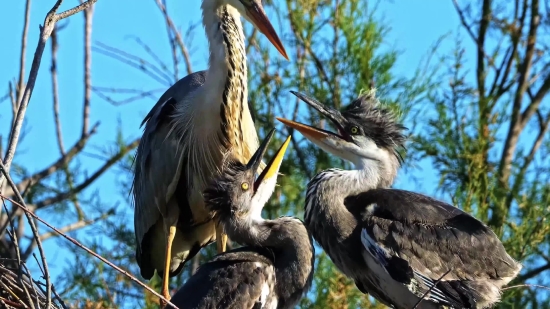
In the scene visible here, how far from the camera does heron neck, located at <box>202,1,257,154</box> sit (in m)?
5.01

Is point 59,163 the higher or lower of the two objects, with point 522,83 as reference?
lower

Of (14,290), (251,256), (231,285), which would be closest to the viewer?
(14,290)

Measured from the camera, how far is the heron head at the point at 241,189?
Answer: 4668 mm

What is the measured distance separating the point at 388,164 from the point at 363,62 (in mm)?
1486

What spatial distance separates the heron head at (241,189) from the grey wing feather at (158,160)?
57 centimetres

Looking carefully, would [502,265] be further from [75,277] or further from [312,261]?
[75,277]

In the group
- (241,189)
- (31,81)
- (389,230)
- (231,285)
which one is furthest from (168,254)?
(31,81)

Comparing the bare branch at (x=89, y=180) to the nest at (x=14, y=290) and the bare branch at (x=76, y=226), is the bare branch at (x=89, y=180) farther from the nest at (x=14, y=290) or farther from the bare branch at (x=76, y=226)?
the nest at (x=14, y=290)

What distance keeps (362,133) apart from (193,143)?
0.83 m

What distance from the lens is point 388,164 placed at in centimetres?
492

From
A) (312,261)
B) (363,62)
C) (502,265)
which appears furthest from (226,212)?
(363,62)

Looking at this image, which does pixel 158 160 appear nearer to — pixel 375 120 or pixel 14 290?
pixel 375 120

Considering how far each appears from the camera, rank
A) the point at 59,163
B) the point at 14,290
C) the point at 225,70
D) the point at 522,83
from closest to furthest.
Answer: the point at 14,290 < the point at 225,70 < the point at 59,163 < the point at 522,83

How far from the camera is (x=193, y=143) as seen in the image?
5246mm
